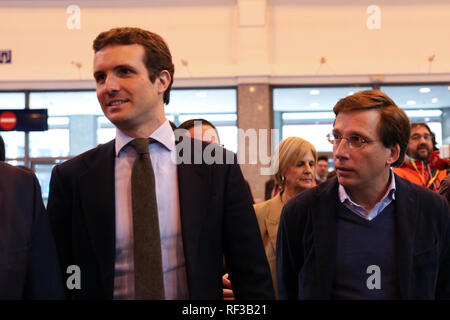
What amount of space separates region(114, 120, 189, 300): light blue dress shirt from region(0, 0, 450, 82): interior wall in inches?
338

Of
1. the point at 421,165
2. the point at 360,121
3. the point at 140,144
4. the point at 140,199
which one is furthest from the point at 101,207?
the point at 421,165

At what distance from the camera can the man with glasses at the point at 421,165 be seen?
17.2 feet

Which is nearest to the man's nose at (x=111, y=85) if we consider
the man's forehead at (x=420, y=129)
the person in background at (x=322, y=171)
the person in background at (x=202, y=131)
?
the person in background at (x=202, y=131)

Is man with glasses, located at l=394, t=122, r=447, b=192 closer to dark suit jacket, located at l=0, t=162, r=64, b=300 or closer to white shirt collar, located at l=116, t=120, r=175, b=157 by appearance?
white shirt collar, located at l=116, t=120, r=175, b=157

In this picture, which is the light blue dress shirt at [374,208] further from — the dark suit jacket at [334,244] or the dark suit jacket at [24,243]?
the dark suit jacket at [24,243]

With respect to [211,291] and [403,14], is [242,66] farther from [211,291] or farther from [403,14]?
[211,291]

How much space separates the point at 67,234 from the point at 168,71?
0.76 m

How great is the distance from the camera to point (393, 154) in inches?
98.2

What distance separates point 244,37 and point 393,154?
27.6ft

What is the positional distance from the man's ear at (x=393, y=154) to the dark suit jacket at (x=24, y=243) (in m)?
1.59

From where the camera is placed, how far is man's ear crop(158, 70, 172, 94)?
207 cm

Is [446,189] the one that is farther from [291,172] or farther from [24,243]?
[24,243]

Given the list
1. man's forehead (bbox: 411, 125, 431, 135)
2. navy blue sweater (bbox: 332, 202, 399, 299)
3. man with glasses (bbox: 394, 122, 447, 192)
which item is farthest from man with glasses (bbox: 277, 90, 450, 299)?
man's forehead (bbox: 411, 125, 431, 135)

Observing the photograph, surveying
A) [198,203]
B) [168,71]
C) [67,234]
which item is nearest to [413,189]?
[198,203]
